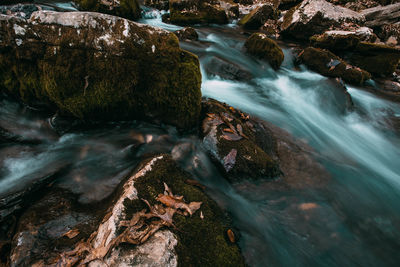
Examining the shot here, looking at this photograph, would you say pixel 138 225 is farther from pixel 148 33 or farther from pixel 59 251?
pixel 148 33

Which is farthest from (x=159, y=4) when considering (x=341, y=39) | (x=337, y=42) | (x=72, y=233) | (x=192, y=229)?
(x=192, y=229)

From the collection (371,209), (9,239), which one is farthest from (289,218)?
(9,239)

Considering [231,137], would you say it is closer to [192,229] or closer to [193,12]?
[192,229]

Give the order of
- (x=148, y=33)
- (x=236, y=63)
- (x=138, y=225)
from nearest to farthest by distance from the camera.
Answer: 1. (x=138, y=225)
2. (x=148, y=33)
3. (x=236, y=63)

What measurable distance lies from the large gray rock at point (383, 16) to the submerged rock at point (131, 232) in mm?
18588

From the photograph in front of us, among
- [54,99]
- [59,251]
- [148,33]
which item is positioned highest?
[148,33]

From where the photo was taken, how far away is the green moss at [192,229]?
1.77 meters

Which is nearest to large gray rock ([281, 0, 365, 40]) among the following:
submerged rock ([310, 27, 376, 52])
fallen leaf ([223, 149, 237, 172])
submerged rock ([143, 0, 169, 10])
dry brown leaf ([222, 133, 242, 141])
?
submerged rock ([310, 27, 376, 52])

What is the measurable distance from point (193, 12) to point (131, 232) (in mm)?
13893

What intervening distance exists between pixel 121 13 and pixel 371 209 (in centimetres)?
1283

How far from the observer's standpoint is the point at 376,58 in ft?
31.2

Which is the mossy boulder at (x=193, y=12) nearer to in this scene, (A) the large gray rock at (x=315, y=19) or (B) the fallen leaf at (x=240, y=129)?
(A) the large gray rock at (x=315, y=19)

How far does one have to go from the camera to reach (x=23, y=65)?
3.14m

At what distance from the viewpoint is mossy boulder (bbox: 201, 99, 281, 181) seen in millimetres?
3383
